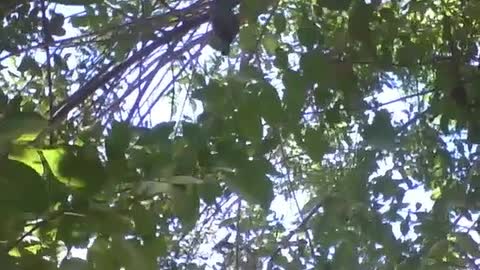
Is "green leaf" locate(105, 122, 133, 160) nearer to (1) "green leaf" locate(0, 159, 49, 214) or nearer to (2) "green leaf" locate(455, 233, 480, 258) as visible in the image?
(1) "green leaf" locate(0, 159, 49, 214)

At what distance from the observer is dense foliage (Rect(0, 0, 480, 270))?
33.5 inches

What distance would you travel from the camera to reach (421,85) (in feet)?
6.98

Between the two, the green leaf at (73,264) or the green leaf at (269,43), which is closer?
the green leaf at (73,264)

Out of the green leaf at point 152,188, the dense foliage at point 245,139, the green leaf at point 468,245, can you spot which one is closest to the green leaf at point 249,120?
the dense foliage at point 245,139

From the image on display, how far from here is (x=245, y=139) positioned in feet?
3.80

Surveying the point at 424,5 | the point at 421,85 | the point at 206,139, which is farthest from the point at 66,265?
the point at 421,85

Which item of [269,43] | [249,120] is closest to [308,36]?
[269,43]

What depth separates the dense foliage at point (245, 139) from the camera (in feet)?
2.79

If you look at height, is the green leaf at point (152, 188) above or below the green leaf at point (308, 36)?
below

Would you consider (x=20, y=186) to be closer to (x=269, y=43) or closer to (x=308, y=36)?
(x=308, y=36)

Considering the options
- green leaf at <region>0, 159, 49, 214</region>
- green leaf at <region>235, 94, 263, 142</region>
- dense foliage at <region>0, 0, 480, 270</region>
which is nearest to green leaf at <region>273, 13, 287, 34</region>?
dense foliage at <region>0, 0, 480, 270</region>

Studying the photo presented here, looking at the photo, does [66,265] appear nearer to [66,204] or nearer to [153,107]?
[66,204]

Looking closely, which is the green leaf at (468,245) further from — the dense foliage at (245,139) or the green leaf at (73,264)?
the green leaf at (73,264)

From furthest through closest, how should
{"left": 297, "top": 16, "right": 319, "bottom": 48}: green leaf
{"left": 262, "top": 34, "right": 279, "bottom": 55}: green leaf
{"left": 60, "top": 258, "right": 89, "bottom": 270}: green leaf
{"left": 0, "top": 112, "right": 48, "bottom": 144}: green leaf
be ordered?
1. {"left": 262, "top": 34, "right": 279, "bottom": 55}: green leaf
2. {"left": 297, "top": 16, "right": 319, "bottom": 48}: green leaf
3. {"left": 60, "top": 258, "right": 89, "bottom": 270}: green leaf
4. {"left": 0, "top": 112, "right": 48, "bottom": 144}: green leaf
